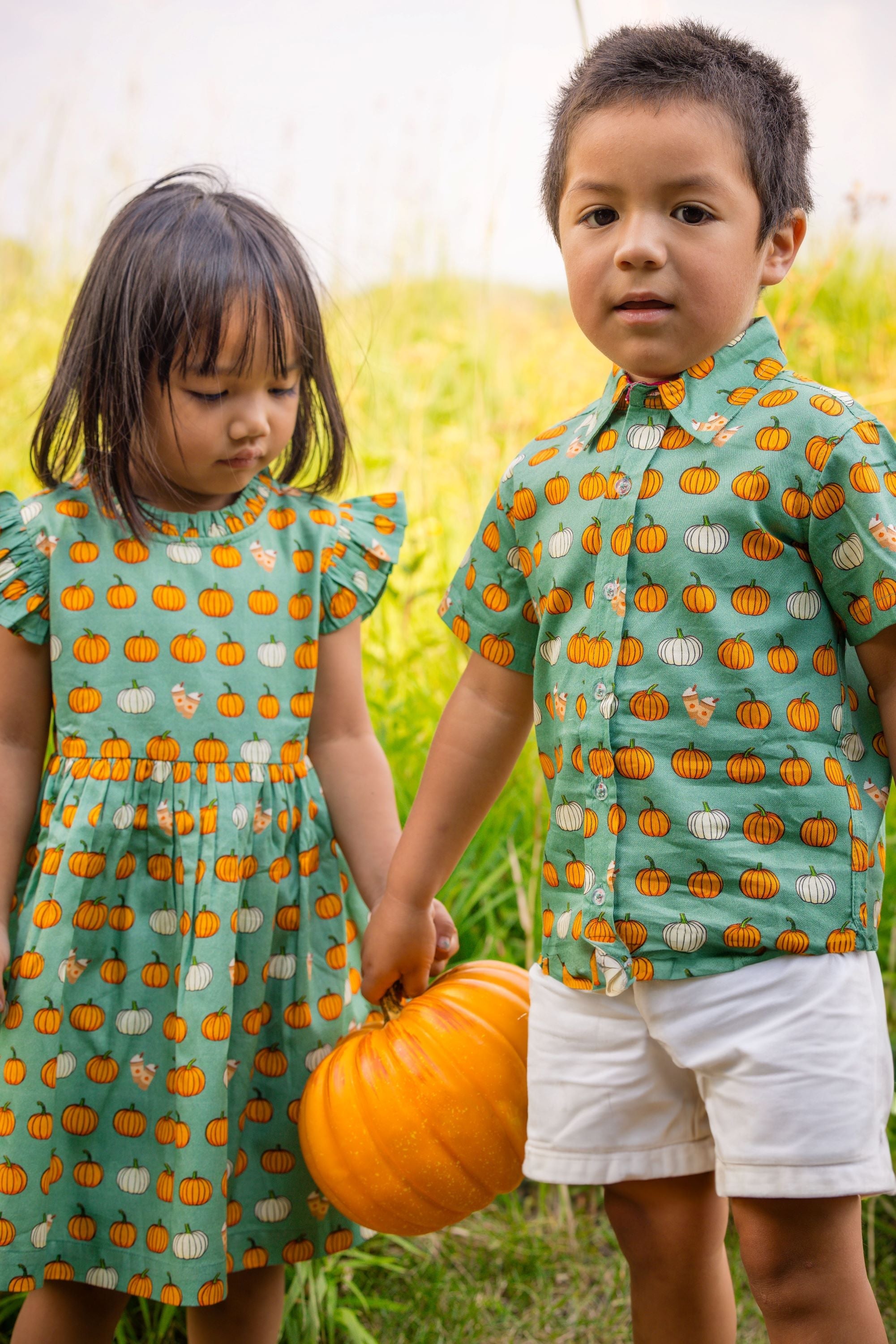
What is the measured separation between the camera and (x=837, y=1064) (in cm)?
125

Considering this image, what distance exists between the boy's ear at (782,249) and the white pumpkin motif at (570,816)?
0.67m

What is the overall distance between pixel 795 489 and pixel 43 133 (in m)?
4.71

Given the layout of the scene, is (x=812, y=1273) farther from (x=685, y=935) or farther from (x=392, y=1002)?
(x=392, y=1002)

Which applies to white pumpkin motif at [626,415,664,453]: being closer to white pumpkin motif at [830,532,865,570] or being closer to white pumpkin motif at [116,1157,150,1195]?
white pumpkin motif at [830,532,865,570]

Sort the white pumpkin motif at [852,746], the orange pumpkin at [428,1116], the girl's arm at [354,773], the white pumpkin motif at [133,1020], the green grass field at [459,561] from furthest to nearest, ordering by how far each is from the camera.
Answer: the green grass field at [459,561], the girl's arm at [354,773], the white pumpkin motif at [133,1020], the orange pumpkin at [428,1116], the white pumpkin motif at [852,746]

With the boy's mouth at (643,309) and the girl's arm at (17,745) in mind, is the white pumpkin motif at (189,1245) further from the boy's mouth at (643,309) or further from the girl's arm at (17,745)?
the boy's mouth at (643,309)

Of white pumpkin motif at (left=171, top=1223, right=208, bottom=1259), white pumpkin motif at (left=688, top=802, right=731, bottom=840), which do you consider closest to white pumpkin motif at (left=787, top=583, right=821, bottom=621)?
white pumpkin motif at (left=688, top=802, right=731, bottom=840)

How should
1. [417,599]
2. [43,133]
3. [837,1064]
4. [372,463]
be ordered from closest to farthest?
[837,1064] → [372,463] → [417,599] → [43,133]

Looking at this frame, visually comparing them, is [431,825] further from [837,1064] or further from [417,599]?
[417,599]

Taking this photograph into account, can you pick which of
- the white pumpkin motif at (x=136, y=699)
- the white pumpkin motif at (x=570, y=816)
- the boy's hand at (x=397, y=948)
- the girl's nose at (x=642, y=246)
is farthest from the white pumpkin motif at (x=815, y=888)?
the white pumpkin motif at (x=136, y=699)

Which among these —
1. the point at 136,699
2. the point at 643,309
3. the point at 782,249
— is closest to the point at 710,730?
the point at 643,309

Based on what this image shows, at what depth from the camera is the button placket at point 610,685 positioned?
134 centimetres

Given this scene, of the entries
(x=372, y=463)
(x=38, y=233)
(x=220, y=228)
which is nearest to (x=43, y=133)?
(x=38, y=233)

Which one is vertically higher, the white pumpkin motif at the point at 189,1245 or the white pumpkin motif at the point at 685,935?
the white pumpkin motif at the point at 685,935
